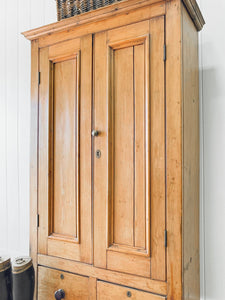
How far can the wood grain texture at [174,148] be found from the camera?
3.43 ft

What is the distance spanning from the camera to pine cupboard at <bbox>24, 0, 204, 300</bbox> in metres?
1.07

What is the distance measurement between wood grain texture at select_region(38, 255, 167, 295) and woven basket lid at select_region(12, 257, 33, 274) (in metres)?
0.07

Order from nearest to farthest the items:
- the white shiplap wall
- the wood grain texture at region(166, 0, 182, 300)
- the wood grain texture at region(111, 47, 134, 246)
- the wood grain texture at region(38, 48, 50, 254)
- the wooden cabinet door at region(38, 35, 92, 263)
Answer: the wood grain texture at region(166, 0, 182, 300) < the wood grain texture at region(111, 47, 134, 246) < the wooden cabinet door at region(38, 35, 92, 263) < the wood grain texture at region(38, 48, 50, 254) < the white shiplap wall

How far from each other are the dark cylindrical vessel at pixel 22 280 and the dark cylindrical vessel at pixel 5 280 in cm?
8

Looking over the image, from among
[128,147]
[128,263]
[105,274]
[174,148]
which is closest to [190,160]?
[174,148]

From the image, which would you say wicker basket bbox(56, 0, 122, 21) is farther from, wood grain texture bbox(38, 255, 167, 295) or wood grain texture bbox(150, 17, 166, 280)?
wood grain texture bbox(38, 255, 167, 295)

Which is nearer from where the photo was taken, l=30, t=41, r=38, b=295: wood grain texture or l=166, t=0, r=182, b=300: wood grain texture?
l=166, t=0, r=182, b=300: wood grain texture

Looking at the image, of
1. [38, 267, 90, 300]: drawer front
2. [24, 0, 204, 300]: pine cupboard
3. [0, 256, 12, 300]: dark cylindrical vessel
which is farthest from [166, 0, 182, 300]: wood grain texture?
[0, 256, 12, 300]: dark cylindrical vessel

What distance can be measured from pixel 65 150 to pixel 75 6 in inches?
28.0

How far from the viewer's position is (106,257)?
3.92ft

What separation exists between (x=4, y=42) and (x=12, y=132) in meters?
0.71

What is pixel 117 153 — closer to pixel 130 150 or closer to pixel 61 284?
pixel 130 150

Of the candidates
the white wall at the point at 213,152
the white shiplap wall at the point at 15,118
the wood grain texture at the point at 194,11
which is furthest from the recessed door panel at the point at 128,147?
the white shiplap wall at the point at 15,118

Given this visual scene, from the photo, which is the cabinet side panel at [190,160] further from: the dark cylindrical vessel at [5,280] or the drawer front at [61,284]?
the dark cylindrical vessel at [5,280]
